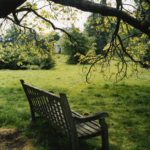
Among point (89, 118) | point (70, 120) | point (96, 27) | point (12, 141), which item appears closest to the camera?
point (70, 120)

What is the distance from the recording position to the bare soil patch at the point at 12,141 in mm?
3820

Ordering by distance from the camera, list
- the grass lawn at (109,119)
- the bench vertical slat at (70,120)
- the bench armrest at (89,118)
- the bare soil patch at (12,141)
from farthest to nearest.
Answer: the grass lawn at (109,119) < the bare soil patch at (12,141) < the bench armrest at (89,118) < the bench vertical slat at (70,120)

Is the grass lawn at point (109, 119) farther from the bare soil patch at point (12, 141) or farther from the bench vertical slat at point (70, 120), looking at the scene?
the bench vertical slat at point (70, 120)

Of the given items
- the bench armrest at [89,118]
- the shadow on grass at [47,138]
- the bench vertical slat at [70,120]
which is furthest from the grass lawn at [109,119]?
the bench armrest at [89,118]

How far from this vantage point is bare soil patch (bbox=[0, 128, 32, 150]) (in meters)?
3.82

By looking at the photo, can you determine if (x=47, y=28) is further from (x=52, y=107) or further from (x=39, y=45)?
(x=52, y=107)

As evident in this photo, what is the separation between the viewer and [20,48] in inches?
308

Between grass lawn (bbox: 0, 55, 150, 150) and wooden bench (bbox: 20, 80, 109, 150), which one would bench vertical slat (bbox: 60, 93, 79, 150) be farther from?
grass lawn (bbox: 0, 55, 150, 150)

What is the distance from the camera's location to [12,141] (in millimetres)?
4055

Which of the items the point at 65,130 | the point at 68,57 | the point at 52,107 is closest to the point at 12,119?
the point at 52,107

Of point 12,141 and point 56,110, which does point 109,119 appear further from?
point 12,141

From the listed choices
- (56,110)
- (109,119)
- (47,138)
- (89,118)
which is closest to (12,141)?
(47,138)

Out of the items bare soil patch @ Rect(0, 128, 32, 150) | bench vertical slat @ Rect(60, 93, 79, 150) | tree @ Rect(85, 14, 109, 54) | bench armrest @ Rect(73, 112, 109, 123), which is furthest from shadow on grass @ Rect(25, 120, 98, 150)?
tree @ Rect(85, 14, 109, 54)

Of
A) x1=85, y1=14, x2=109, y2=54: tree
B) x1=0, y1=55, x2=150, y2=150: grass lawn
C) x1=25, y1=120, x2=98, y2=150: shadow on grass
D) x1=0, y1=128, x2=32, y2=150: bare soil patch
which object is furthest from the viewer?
x1=85, y1=14, x2=109, y2=54: tree
